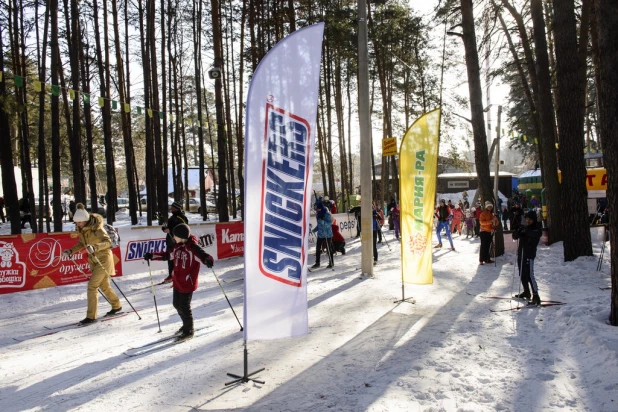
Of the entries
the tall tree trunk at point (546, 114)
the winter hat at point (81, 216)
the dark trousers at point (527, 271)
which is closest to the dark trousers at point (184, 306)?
the winter hat at point (81, 216)

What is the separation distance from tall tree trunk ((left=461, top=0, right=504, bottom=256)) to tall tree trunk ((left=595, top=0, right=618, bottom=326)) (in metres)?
6.95

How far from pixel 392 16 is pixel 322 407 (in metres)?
20.9

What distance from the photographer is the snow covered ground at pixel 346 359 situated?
4.22m

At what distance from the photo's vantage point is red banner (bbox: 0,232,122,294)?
29.9 ft

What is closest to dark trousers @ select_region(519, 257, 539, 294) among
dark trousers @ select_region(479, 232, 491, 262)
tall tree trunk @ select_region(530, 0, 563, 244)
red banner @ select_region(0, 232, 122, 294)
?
dark trousers @ select_region(479, 232, 491, 262)

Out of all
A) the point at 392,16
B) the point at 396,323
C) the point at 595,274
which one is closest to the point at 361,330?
the point at 396,323

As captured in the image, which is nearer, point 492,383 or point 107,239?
point 492,383

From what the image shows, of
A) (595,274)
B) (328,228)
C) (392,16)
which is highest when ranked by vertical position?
(392,16)

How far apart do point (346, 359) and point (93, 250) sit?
4564 mm

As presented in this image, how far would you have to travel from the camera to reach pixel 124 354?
5.64 meters

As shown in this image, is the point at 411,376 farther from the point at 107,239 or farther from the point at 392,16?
the point at 392,16

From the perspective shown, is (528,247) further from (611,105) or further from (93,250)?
(93,250)

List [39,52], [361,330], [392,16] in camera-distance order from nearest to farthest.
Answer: [361,330]
[39,52]
[392,16]

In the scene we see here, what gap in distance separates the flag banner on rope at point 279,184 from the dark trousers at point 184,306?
69.5 inches
